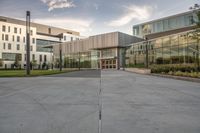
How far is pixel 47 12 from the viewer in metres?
31.6

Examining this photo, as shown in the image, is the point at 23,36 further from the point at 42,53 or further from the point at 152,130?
the point at 152,130

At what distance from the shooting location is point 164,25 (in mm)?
53750

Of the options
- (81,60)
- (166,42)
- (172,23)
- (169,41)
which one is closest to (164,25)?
(172,23)

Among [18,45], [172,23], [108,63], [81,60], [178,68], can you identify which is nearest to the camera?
[178,68]

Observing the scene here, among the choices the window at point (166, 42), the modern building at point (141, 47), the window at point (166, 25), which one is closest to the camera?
the modern building at point (141, 47)

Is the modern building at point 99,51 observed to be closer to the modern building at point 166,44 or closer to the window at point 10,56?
the modern building at point 166,44

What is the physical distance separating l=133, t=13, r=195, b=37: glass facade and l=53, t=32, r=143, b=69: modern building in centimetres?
457

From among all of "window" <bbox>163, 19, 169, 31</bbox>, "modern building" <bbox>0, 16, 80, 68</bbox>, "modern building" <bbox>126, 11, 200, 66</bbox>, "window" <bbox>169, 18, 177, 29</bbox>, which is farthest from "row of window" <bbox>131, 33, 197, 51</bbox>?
"modern building" <bbox>0, 16, 80, 68</bbox>

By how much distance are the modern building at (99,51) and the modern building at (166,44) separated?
3.64 meters

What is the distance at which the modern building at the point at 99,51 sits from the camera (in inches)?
1949

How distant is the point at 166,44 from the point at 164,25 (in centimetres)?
2217

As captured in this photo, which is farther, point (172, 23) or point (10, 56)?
point (10, 56)

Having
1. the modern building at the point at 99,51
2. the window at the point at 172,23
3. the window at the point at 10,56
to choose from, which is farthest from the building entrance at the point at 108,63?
the window at the point at 10,56

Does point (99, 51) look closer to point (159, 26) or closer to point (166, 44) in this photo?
point (159, 26)
